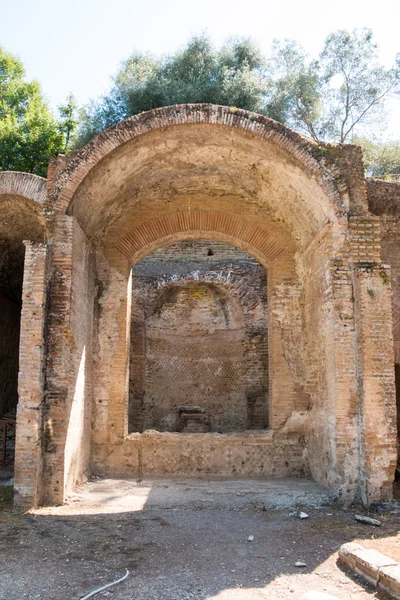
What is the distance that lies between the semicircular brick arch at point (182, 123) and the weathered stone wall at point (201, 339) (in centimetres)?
588

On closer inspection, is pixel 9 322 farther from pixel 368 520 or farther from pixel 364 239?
pixel 368 520

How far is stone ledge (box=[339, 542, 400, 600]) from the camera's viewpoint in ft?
13.2

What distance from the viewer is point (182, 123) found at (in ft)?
24.2

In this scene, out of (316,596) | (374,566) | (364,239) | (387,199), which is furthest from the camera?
(387,199)

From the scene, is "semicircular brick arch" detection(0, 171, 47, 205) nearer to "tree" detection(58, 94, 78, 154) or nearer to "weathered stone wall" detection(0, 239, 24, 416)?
"weathered stone wall" detection(0, 239, 24, 416)

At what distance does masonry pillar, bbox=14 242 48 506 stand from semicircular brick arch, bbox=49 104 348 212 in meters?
1.05

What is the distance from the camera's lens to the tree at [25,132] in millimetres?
18266

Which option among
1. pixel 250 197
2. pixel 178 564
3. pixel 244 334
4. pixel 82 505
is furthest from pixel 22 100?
pixel 178 564

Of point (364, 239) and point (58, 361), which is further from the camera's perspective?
point (364, 239)

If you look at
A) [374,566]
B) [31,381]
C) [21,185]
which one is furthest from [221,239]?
[374,566]

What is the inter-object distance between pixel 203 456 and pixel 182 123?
17.5 feet

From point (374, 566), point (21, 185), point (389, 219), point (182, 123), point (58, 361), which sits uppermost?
point (182, 123)

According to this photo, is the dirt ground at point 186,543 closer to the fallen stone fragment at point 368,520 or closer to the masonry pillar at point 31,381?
the fallen stone fragment at point 368,520

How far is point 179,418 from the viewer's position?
13898 millimetres
